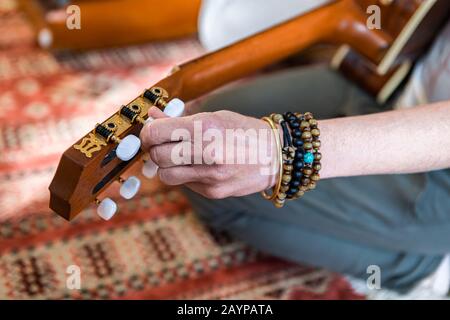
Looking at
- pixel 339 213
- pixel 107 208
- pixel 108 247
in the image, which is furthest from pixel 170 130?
pixel 108 247

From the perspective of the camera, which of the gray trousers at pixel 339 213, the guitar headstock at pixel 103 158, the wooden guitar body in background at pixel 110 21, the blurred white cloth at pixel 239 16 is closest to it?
the guitar headstock at pixel 103 158

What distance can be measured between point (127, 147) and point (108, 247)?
562 millimetres

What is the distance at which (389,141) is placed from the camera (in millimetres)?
781

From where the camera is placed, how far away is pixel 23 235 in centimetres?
117

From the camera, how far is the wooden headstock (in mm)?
661

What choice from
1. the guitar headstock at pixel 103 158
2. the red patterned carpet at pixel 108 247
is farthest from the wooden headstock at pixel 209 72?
the red patterned carpet at pixel 108 247

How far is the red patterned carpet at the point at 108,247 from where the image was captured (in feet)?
3.64

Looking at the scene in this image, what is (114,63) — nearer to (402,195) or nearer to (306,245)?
(306,245)

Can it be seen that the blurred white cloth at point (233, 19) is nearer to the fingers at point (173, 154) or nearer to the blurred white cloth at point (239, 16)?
the blurred white cloth at point (239, 16)

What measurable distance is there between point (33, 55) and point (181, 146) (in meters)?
1.20

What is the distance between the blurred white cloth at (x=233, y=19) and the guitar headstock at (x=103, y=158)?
52cm

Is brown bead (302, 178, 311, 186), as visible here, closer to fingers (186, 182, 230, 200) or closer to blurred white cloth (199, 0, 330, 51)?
fingers (186, 182, 230, 200)

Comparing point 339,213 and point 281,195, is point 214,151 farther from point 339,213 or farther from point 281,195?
point 339,213

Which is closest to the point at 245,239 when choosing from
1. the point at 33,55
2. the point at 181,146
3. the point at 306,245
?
the point at 306,245
